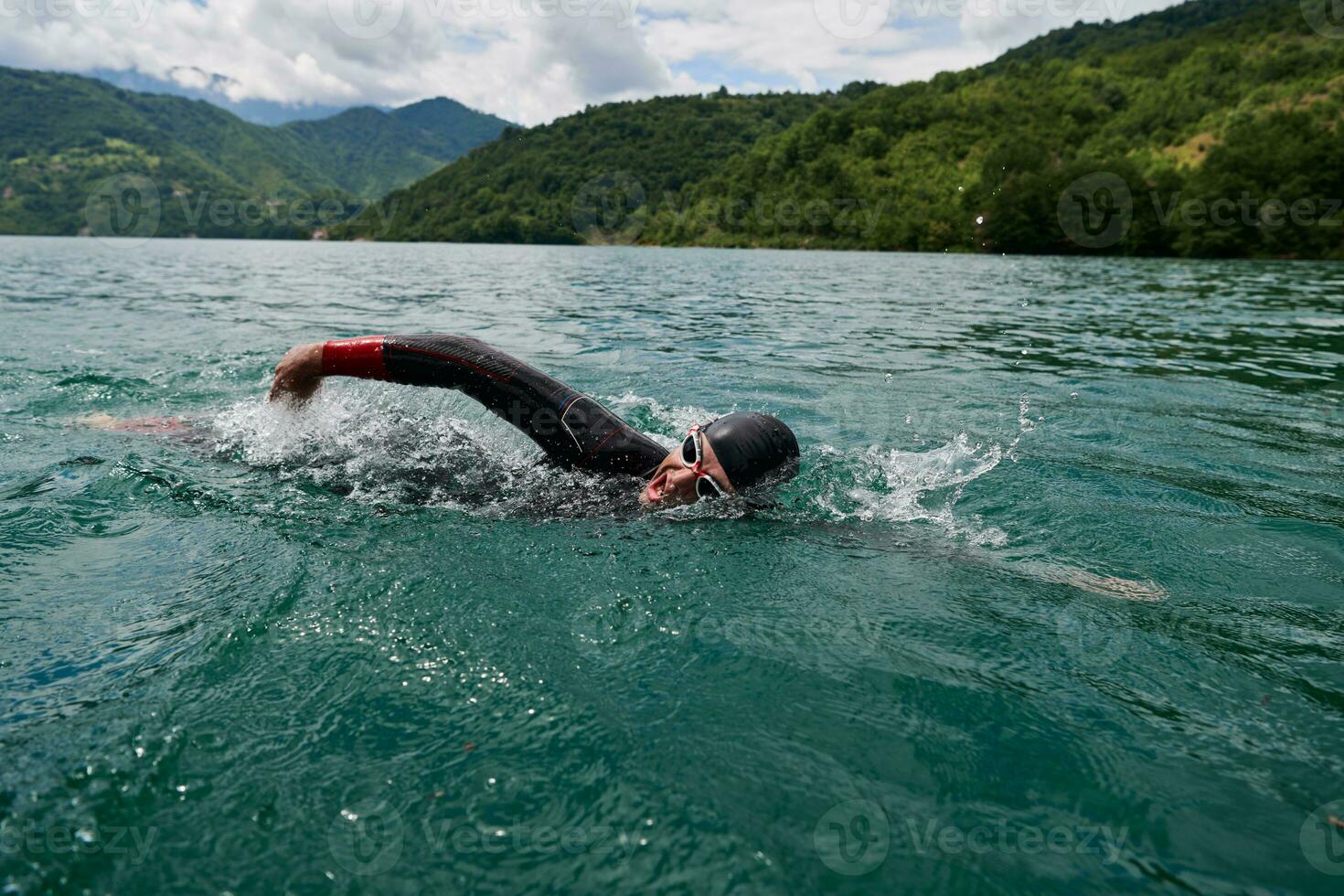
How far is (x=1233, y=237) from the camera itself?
4925 centimetres

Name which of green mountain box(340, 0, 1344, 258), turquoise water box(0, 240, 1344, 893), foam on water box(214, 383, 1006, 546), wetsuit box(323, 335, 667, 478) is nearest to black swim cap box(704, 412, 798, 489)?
foam on water box(214, 383, 1006, 546)

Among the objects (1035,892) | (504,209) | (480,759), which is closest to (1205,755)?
(1035,892)

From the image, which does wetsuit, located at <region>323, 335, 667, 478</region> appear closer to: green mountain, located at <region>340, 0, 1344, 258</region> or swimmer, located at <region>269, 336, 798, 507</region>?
swimmer, located at <region>269, 336, 798, 507</region>

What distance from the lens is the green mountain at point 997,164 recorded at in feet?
177

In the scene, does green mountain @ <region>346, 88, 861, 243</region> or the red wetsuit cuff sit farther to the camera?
green mountain @ <region>346, 88, 861, 243</region>

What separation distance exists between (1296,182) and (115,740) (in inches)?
2682

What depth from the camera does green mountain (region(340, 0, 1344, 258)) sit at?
53.9 m

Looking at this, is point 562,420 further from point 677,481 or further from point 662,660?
point 662,660

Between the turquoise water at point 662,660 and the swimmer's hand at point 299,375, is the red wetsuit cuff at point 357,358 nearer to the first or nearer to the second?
the swimmer's hand at point 299,375

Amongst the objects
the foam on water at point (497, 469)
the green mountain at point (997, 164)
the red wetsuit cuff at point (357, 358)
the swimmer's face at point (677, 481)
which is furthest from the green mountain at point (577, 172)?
the swimmer's face at point (677, 481)

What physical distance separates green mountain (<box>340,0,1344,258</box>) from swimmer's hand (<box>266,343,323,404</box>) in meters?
39.4

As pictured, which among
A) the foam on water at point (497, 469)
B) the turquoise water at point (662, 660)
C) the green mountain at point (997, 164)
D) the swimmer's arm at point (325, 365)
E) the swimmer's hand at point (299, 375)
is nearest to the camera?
the turquoise water at point (662, 660)

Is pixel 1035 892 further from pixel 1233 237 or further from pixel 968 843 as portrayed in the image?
pixel 1233 237

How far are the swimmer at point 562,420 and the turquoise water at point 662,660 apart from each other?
28 centimetres
